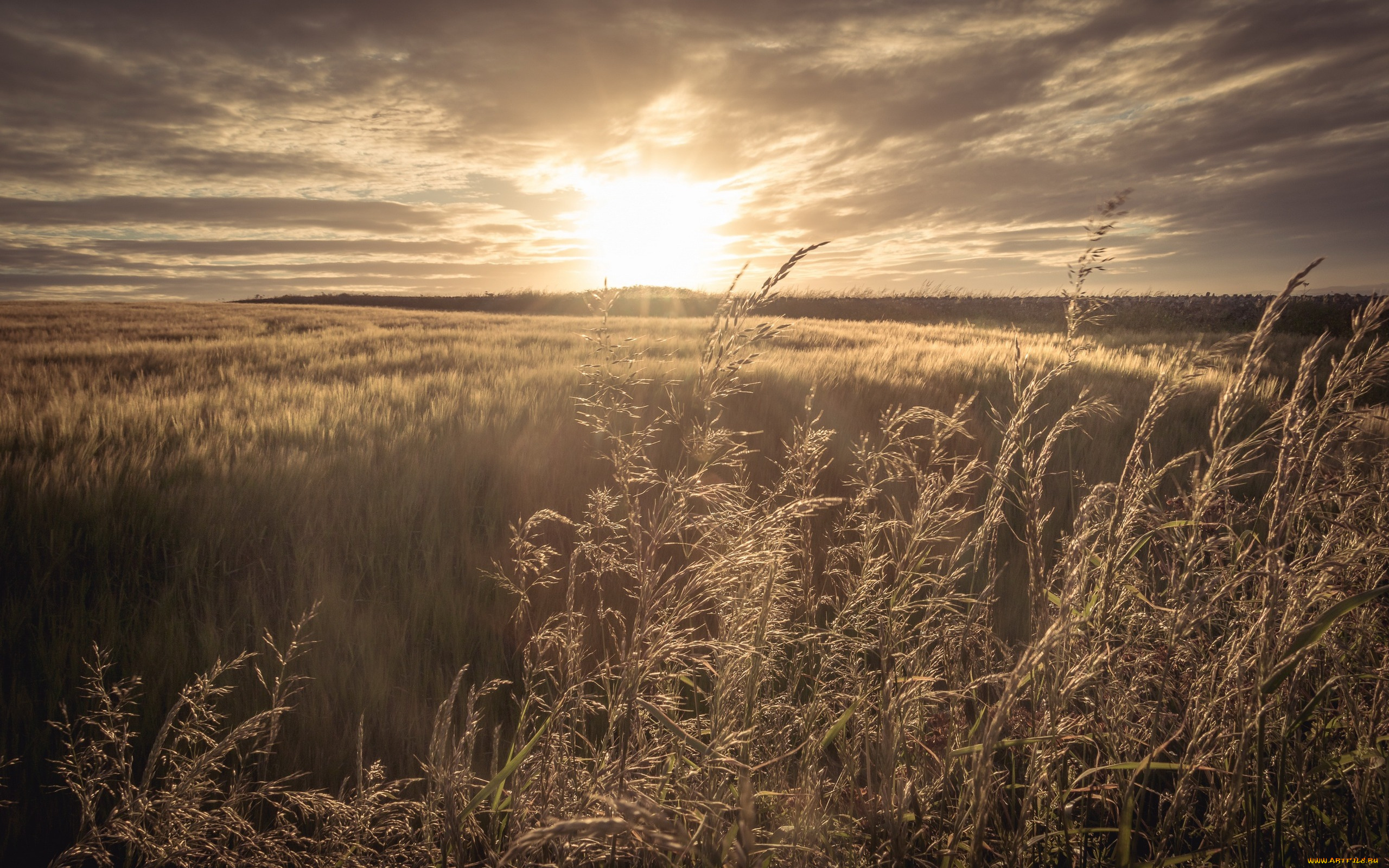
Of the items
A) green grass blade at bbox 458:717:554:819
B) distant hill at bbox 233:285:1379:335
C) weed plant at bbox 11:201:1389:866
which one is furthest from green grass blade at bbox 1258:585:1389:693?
distant hill at bbox 233:285:1379:335

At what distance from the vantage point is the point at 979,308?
36312mm

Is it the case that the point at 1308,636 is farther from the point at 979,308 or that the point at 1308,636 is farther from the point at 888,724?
the point at 979,308

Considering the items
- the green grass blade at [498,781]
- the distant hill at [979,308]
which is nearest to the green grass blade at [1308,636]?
the green grass blade at [498,781]

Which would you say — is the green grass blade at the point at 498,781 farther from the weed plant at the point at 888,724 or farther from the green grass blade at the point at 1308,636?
the green grass blade at the point at 1308,636

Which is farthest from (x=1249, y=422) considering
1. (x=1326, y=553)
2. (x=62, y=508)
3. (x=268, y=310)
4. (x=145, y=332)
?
(x=268, y=310)

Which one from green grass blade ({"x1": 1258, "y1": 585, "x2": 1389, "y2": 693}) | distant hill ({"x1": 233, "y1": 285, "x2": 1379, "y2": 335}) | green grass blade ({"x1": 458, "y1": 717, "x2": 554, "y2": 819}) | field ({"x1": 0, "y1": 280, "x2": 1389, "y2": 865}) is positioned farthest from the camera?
distant hill ({"x1": 233, "y1": 285, "x2": 1379, "y2": 335})

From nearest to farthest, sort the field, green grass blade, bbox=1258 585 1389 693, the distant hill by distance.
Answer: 1. green grass blade, bbox=1258 585 1389 693
2. the field
3. the distant hill

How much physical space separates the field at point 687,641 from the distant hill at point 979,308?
46.0ft

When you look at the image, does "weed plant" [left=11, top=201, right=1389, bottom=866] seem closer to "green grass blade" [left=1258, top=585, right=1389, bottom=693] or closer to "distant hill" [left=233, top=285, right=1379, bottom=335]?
"green grass blade" [left=1258, top=585, right=1389, bottom=693]

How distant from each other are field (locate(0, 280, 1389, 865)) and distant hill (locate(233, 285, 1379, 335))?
14030mm

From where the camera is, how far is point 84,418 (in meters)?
3.77

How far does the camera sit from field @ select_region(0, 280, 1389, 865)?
4.00 feet

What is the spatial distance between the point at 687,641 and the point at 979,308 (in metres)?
40.0

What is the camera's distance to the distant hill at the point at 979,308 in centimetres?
2136
